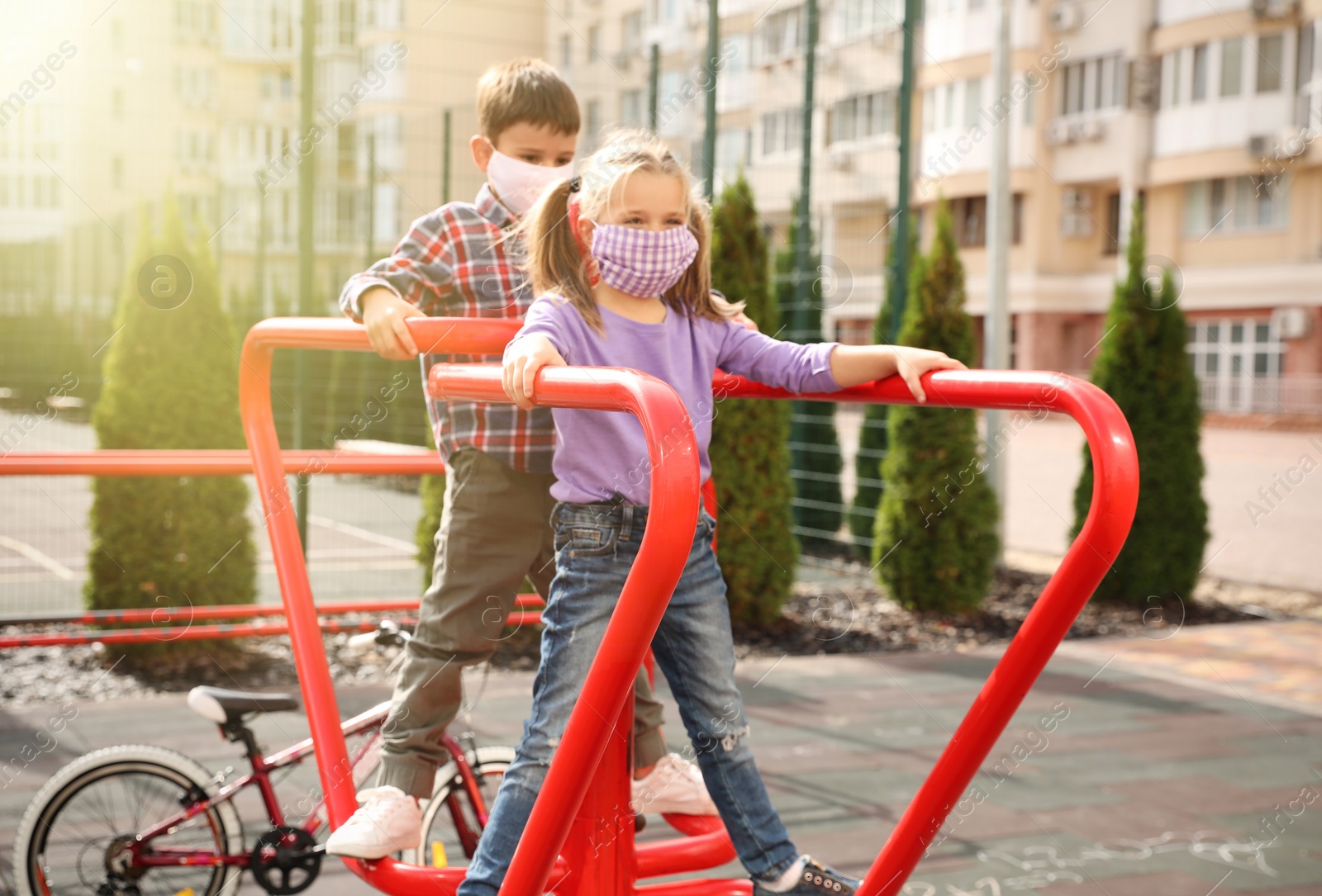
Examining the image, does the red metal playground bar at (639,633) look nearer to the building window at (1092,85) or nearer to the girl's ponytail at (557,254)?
the girl's ponytail at (557,254)

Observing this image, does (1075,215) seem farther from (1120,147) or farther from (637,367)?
(637,367)

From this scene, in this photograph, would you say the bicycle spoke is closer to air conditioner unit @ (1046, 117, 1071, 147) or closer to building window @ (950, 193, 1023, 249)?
air conditioner unit @ (1046, 117, 1071, 147)

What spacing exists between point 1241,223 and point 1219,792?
29678mm

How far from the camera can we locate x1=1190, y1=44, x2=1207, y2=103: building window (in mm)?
30594

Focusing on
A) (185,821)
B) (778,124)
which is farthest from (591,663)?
(778,124)

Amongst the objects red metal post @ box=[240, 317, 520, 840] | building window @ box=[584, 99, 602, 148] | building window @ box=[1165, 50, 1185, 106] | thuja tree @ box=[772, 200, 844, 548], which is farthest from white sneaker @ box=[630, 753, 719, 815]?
building window @ box=[1165, 50, 1185, 106]

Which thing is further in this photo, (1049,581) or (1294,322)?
(1294,322)

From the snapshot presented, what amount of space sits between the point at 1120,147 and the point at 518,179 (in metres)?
32.5

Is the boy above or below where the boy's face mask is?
below

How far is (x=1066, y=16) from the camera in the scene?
32.1 meters

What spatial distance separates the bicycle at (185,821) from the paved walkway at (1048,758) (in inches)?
16.6

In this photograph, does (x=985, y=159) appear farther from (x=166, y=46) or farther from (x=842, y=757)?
(x=842, y=757)

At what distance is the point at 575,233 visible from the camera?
1.98 meters

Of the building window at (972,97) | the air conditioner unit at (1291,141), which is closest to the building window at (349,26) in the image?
the air conditioner unit at (1291,141)
